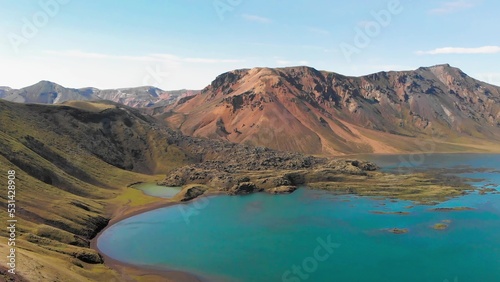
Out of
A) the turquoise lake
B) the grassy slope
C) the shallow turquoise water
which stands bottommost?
the turquoise lake

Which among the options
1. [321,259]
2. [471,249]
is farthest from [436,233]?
[321,259]

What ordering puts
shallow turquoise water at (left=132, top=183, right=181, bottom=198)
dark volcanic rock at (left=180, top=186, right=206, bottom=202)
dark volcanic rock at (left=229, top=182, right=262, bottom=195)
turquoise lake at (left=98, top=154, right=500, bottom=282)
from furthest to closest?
dark volcanic rock at (left=229, top=182, right=262, bottom=195), shallow turquoise water at (left=132, top=183, right=181, bottom=198), dark volcanic rock at (left=180, top=186, right=206, bottom=202), turquoise lake at (left=98, top=154, right=500, bottom=282)

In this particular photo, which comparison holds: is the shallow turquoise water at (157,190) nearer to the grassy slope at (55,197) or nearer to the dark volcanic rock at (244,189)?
the grassy slope at (55,197)

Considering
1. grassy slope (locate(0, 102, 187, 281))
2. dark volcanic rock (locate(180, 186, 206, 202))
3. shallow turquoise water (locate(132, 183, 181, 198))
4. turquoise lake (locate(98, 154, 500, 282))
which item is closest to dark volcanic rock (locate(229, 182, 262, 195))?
dark volcanic rock (locate(180, 186, 206, 202))

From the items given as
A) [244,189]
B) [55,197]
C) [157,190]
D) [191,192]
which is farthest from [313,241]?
[157,190]

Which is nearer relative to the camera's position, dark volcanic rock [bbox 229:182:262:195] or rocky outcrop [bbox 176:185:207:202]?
rocky outcrop [bbox 176:185:207:202]

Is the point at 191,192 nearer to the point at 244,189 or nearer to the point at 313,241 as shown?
the point at 244,189

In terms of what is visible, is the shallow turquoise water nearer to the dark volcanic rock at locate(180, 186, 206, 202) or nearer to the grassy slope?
the grassy slope

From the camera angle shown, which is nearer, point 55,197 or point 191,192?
point 55,197
